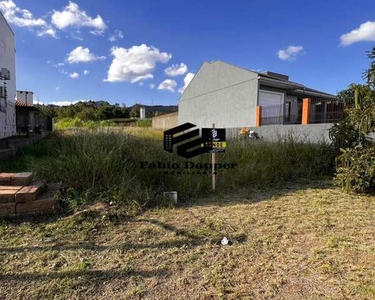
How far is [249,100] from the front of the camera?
15.2 meters

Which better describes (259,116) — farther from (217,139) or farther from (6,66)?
(6,66)

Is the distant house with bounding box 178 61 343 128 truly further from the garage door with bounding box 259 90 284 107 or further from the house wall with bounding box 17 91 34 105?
the house wall with bounding box 17 91 34 105

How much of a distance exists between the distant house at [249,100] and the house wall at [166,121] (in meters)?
4.28

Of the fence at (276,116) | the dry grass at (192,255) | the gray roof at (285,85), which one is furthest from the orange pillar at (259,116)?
the dry grass at (192,255)

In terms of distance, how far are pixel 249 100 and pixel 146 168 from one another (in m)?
12.0

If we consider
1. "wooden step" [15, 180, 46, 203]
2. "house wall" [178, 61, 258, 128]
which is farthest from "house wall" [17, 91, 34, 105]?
"wooden step" [15, 180, 46, 203]

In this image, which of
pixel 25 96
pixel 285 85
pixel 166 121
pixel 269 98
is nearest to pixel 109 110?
pixel 166 121

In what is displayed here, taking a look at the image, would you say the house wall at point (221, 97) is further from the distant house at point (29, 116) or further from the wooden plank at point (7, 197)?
the wooden plank at point (7, 197)

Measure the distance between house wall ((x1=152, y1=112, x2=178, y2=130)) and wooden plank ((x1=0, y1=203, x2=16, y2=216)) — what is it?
23.2 meters

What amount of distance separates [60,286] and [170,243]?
1.07 meters

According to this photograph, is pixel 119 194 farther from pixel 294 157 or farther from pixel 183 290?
pixel 294 157

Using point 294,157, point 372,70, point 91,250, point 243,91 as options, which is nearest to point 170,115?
point 243,91

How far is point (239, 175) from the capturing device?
5.08 metres

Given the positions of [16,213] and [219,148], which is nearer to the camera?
[16,213]
